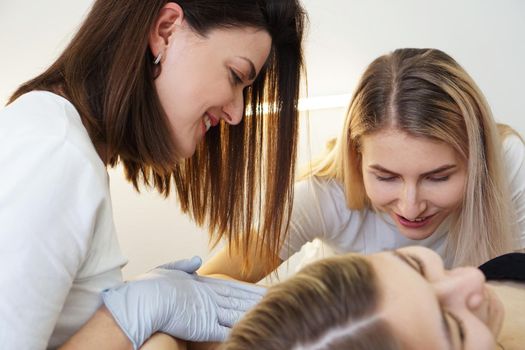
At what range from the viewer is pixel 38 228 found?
738mm

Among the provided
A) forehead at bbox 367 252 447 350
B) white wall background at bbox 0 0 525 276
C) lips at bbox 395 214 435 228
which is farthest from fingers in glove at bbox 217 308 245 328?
white wall background at bbox 0 0 525 276

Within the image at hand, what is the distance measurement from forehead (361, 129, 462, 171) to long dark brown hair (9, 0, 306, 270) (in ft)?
0.66

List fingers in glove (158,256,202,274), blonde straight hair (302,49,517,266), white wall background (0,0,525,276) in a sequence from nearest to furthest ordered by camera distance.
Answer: fingers in glove (158,256,202,274) < blonde straight hair (302,49,517,266) < white wall background (0,0,525,276)

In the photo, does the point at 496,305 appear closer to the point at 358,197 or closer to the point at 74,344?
the point at 74,344

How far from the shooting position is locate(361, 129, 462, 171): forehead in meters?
1.23

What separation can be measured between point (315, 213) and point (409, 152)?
0.35 m

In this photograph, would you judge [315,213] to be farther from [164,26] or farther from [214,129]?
[164,26]

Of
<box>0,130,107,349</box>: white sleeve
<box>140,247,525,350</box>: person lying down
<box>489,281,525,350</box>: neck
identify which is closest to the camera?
<box>140,247,525,350</box>: person lying down

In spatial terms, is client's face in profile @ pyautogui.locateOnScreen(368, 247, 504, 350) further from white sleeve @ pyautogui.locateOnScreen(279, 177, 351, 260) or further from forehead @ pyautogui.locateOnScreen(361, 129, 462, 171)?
white sleeve @ pyautogui.locateOnScreen(279, 177, 351, 260)

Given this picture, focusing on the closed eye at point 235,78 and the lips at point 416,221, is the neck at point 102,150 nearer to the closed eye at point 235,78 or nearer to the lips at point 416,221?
the closed eye at point 235,78

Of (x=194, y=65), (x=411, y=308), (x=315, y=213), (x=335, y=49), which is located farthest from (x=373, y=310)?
(x=335, y=49)

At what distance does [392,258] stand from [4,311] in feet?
1.61

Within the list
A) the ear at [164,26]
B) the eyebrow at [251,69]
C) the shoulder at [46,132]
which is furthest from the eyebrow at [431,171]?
the shoulder at [46,132]

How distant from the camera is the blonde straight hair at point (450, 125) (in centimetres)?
125
